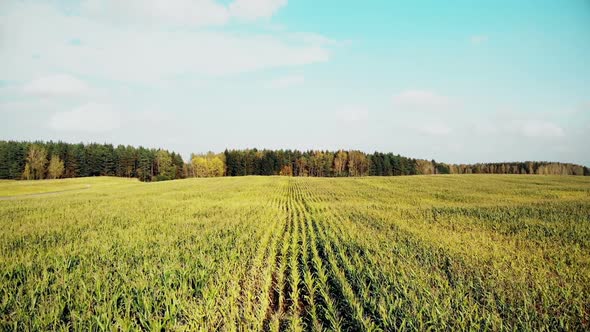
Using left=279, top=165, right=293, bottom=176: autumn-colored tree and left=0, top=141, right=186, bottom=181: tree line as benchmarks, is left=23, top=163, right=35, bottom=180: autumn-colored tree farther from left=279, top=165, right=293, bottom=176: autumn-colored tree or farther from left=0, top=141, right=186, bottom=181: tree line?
left=279, top=165, right=293, bottom=176: autumn-colored tree

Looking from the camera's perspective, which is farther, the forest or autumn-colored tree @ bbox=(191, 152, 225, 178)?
autumn-colored tree @ bbox=(191, 152, 225, 178)

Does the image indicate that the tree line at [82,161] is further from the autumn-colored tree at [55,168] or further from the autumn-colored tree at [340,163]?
the autumn-colored tree at [340,163]

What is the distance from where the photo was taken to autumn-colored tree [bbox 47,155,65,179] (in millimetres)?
87562

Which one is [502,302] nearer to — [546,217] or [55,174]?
[546,217]

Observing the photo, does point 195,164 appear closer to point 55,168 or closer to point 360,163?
point 55,168

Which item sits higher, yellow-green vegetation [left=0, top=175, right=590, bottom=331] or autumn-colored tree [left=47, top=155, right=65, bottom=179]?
autumn-colored tree [left=47, top=155, right=65, bottom=179]

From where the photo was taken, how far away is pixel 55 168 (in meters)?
88.1

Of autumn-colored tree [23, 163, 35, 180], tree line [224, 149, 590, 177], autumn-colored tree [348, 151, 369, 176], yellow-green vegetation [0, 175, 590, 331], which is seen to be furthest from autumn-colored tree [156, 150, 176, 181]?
yellow-green vegetation [0, 175, 590, 331]

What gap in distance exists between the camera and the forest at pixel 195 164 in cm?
8744

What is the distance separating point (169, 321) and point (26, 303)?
3277mm

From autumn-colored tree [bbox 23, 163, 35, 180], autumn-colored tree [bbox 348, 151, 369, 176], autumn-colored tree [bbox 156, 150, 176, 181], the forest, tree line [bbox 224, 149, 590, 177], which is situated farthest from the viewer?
autumn-colored tree [bbox 348, 151, 369, 176]

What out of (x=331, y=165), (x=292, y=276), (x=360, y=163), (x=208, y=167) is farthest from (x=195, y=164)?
(x=292, y=276)

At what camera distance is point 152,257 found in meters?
9.52

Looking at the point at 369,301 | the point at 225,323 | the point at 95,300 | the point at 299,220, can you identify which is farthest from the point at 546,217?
the point at 95,300
